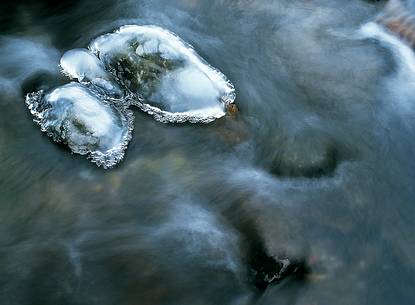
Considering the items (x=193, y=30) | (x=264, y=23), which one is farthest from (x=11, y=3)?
(x=264, y=23)

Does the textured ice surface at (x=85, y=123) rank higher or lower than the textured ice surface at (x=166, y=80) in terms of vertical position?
lower

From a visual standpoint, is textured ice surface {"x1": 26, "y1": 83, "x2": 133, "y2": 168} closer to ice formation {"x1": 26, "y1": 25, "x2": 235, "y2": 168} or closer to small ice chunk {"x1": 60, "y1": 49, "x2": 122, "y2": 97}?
ice formation {"x1": 26, "y1": 25, "x2": 235, "y2": 168}

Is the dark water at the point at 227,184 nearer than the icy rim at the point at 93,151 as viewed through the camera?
Yes

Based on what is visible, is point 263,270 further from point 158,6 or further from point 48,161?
point 158,6

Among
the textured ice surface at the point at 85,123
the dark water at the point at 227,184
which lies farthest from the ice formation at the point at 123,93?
the dark water at the point at 227,184

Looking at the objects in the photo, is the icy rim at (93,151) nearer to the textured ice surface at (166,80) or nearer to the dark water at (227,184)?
the dark water at (227,184)

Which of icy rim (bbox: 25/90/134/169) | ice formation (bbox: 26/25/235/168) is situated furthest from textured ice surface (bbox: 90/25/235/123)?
icy rim (bbox: 25/90/134/169)

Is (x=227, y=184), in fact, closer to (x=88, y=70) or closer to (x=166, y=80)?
(x=166, y=80)
